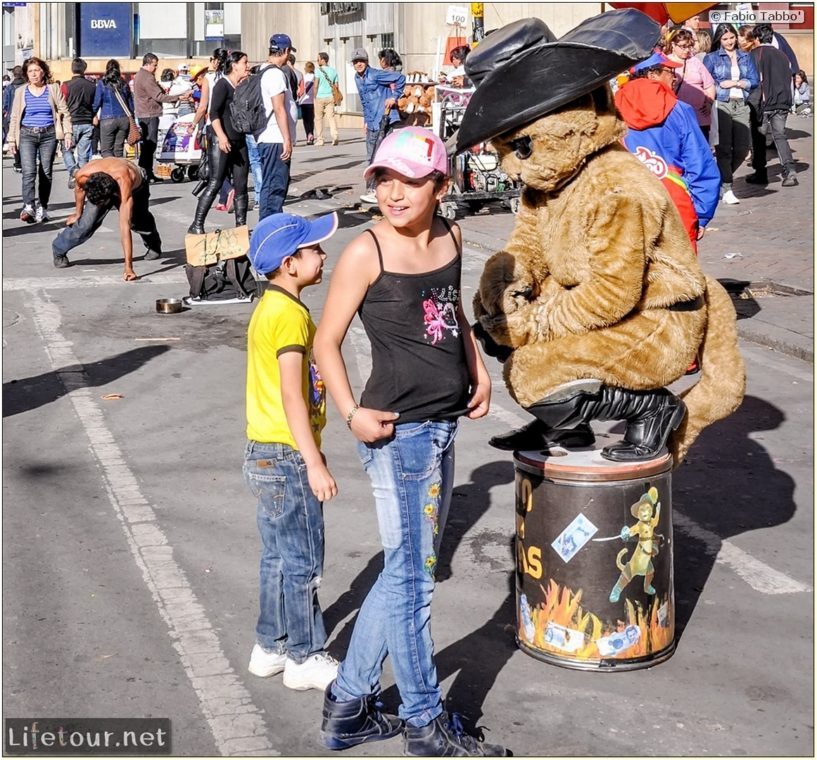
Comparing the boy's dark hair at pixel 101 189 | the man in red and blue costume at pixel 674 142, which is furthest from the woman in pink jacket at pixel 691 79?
the boy's dark hair at pixel 101 189

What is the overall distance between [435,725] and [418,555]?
20.9 inches

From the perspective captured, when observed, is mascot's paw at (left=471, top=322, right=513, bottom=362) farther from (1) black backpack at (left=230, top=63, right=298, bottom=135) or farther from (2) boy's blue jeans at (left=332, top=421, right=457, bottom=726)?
(1) black backpack at (left=230, top=63, right=298, bottom=135)

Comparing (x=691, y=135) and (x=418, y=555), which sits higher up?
(x=691, y=135)

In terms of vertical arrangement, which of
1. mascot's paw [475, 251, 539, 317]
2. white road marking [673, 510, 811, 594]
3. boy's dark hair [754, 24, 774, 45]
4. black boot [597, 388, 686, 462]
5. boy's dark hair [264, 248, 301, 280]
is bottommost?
white road marking [673, 510, 811, 594]

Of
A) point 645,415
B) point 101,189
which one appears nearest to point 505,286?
point 645,415

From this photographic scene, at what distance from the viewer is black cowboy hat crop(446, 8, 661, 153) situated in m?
4.40

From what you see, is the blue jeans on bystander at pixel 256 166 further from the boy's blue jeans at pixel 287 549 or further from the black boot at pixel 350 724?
the black boot at pixel 350 724

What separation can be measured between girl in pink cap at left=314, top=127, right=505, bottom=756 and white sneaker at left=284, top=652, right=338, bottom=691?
427mm

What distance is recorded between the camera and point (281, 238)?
4.28m

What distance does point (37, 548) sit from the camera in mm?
5742

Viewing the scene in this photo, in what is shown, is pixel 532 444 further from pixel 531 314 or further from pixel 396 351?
pixel 396 351

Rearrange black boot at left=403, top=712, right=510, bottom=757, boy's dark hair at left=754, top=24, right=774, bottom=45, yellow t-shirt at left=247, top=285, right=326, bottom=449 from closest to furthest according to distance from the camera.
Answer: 1. black boot at left=403, top=712, right=510, bottom=757
2. yellow t-shirt at left=247, top=285, right=326, bottom=449
3. boy's dark hair at left=754, top=24, right=774, bottom=45

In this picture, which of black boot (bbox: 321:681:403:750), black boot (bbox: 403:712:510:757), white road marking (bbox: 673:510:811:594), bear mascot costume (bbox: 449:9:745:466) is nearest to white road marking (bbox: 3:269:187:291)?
white road marking (bbox: 673:510:811:594)

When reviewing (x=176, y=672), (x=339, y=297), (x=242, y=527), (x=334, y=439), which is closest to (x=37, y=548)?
(x=242, y=527)
